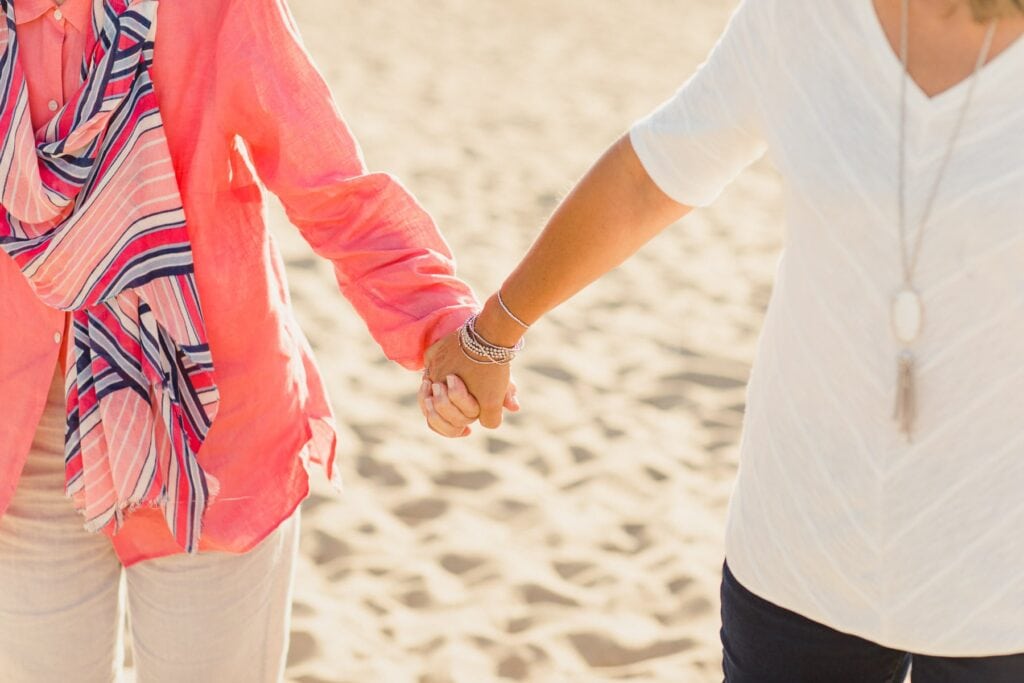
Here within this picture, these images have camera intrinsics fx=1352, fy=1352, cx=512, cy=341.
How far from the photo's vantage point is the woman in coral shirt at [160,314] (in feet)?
6.62

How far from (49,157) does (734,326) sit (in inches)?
174

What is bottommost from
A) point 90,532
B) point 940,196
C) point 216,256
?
point 90,532

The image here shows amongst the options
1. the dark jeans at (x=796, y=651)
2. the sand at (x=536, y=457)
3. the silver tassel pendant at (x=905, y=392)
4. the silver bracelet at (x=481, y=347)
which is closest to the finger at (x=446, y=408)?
the silver bracelet at (x=481, y=347)

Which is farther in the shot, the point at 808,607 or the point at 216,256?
the point at 216,256

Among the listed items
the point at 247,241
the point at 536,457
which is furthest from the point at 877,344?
the point at 536,457

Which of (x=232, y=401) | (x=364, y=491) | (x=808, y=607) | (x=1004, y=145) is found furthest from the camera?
(x=364, y=491)

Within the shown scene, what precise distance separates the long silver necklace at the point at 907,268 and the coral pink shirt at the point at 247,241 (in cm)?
89

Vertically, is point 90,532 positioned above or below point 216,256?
below

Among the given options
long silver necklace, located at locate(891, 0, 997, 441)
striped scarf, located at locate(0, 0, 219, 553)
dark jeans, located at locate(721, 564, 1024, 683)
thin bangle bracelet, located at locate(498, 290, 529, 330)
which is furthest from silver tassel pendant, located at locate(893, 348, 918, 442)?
striped scarf, located at locate(0, 0, 219, 553)

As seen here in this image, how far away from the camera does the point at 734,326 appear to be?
6090mm

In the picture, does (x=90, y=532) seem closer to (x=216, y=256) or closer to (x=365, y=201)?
(x=216, y=256)

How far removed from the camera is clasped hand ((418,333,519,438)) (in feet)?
7.80

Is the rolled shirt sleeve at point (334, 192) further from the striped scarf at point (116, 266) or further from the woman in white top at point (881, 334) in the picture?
the woman in white top at point (881, 334)

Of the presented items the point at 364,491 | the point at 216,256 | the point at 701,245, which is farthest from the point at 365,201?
the point at 701,245
